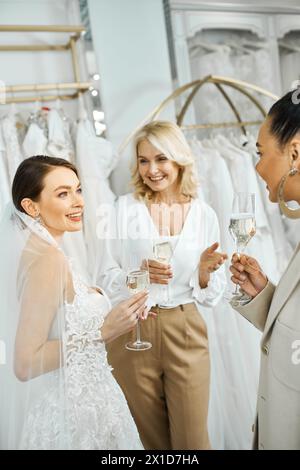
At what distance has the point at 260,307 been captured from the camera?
1.14 m

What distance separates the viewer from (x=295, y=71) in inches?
77.7

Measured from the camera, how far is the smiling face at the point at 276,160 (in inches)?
40.0

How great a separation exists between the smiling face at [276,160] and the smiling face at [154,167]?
1.42 feet

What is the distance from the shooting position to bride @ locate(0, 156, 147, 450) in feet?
3.29

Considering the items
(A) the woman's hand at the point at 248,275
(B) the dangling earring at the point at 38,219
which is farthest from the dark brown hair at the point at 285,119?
(B) the dangling earring at the point at 38,219

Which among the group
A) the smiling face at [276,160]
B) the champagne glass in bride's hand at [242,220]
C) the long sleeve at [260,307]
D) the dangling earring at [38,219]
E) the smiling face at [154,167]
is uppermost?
A: the smiling face at [154,167]

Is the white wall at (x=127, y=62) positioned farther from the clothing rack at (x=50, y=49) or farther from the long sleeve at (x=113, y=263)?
the long sleeve at (x=113, y=263)

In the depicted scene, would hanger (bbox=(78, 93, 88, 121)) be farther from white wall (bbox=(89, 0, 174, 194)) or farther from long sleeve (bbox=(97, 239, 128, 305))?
long sleeve (bbox=(97, 239, 128, 305))

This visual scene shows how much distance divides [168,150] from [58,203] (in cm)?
49

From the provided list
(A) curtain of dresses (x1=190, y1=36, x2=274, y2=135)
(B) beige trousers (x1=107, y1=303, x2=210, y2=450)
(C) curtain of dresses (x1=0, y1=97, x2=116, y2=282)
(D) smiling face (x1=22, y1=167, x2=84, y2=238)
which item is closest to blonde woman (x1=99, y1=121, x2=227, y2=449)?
(B) beige trousers (x1=107, y1=303, x2=210, y2=450)

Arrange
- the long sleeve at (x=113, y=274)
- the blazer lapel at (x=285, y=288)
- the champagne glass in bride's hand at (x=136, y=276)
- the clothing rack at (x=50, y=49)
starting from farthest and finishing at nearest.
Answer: the clothing rack at (x=50, y=49) → the long sleeve at (x=113, y=274) → the champagne glass in bride's hand at (x=136, y=276) → the blazer lapel at (x=285, y=288)

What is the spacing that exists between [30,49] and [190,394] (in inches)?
52.6

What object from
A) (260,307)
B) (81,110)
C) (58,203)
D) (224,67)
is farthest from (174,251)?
(224,67)

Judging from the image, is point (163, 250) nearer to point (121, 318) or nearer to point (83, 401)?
point (121, 318)
